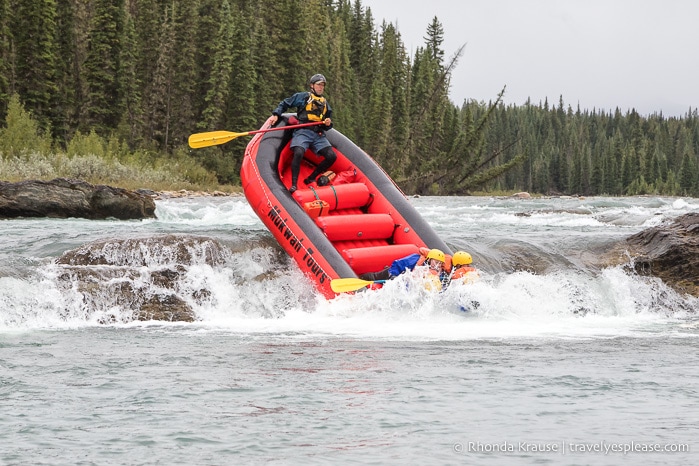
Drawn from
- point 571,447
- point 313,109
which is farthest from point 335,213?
point 571,447

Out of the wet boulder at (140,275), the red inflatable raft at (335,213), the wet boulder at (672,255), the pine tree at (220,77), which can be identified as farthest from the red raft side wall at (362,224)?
the pine tree at (220,77)

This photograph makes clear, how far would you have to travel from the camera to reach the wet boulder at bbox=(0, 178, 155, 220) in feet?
58.5

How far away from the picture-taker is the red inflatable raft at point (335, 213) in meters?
10.5

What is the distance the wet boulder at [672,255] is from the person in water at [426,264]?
3.03 metres

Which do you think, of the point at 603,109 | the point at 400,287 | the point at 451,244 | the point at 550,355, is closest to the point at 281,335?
the point at 400,287

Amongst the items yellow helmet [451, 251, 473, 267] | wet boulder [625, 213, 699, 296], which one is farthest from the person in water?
wet boulder [625, 213, 699, 296]

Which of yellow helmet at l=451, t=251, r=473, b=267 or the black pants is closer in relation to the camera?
yellow helmet at l=451, t=251, r=473, b=267

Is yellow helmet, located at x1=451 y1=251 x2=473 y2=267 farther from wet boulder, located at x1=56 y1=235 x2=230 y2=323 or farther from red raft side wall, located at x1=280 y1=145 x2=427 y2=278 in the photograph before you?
wet boulder, located at x1=56 y1=235 x2=230 y2=323

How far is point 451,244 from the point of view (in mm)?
12438

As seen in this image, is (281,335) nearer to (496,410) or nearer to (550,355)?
(550,355)

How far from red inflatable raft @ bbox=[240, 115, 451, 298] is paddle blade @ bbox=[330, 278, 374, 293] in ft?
0.83

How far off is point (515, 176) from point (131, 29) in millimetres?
67799

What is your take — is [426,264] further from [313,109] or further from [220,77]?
[220,77]

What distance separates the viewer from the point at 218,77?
45.7 meters
